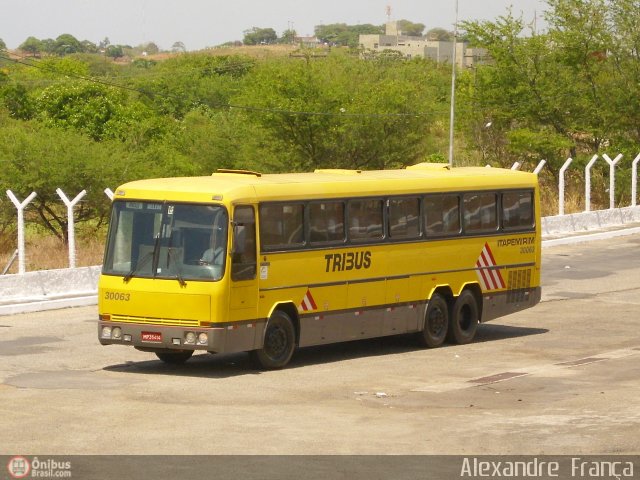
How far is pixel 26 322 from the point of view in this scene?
21.7 m

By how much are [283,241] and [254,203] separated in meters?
0.80

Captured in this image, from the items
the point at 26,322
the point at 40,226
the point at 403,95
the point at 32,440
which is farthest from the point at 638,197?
the point at 32,440

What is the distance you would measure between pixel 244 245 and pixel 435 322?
15.5 feet

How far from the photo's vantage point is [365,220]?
19.3 m

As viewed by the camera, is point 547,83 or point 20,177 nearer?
point 20,177

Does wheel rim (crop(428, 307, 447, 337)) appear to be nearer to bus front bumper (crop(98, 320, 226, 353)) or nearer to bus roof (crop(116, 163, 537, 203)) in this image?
bus roof (crop(116, 163, 537, 203))

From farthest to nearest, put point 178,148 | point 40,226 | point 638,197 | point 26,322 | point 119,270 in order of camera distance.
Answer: point 178,148 < point 638,197 < point 40,226 < point 26,322 < point 119,270

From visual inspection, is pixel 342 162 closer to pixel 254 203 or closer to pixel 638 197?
pixel 638 197

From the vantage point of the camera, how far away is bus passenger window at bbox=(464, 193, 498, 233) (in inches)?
835

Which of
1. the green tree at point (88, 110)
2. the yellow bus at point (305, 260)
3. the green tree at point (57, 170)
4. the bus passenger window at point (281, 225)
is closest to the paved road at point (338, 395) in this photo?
the yellow bus at point (305, 260)

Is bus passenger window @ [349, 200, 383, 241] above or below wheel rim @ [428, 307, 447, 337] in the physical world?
above

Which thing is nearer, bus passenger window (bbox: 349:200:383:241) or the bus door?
the bus door

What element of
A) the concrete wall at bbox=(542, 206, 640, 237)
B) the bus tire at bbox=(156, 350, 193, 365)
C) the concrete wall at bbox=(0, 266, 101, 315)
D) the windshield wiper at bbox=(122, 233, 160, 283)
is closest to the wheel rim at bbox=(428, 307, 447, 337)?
the bus tire at bbox=(156, 350, 193, 365)

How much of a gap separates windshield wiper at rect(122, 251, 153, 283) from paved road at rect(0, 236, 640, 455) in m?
1.23
